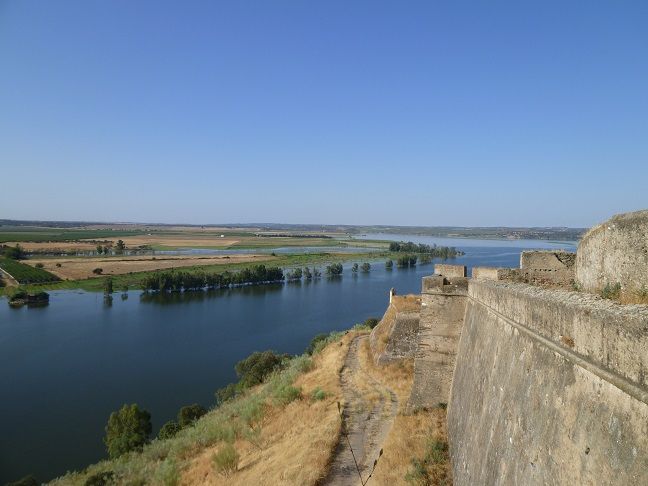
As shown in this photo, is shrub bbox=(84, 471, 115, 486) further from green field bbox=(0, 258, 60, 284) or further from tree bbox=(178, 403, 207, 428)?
green field bbox=(0, 258, 60, 284)

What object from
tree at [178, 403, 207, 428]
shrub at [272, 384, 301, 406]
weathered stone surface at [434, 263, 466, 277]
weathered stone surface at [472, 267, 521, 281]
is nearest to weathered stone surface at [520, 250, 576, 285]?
weathered stone surface at [472, 267, 521, 281]

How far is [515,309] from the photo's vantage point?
456 cm

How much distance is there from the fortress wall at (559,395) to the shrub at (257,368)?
47.6ft

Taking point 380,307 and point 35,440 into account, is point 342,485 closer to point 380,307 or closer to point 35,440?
point 35,440

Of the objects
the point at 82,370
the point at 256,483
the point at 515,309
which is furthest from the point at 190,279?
the point at 515,309

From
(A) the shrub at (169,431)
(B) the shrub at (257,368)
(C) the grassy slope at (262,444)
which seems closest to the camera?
(C) the grassy slope at (262,444)

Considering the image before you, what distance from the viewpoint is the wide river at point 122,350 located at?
57.8 feet

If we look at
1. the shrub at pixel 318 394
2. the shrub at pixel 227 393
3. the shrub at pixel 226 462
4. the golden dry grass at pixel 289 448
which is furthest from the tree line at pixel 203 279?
the shrub at pixel 226 462

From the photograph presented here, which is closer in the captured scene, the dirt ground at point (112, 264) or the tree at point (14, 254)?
the dirt ground at point (112, 264)

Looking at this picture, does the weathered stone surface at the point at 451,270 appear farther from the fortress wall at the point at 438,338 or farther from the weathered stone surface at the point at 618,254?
the weathered stone surface at the point at 618,254

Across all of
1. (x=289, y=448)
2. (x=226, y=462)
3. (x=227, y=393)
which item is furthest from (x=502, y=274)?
(x=227, y=393)

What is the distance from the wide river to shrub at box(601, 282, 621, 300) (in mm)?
17388

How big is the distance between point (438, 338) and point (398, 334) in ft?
13.8

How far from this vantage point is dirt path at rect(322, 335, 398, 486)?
24.1ft
